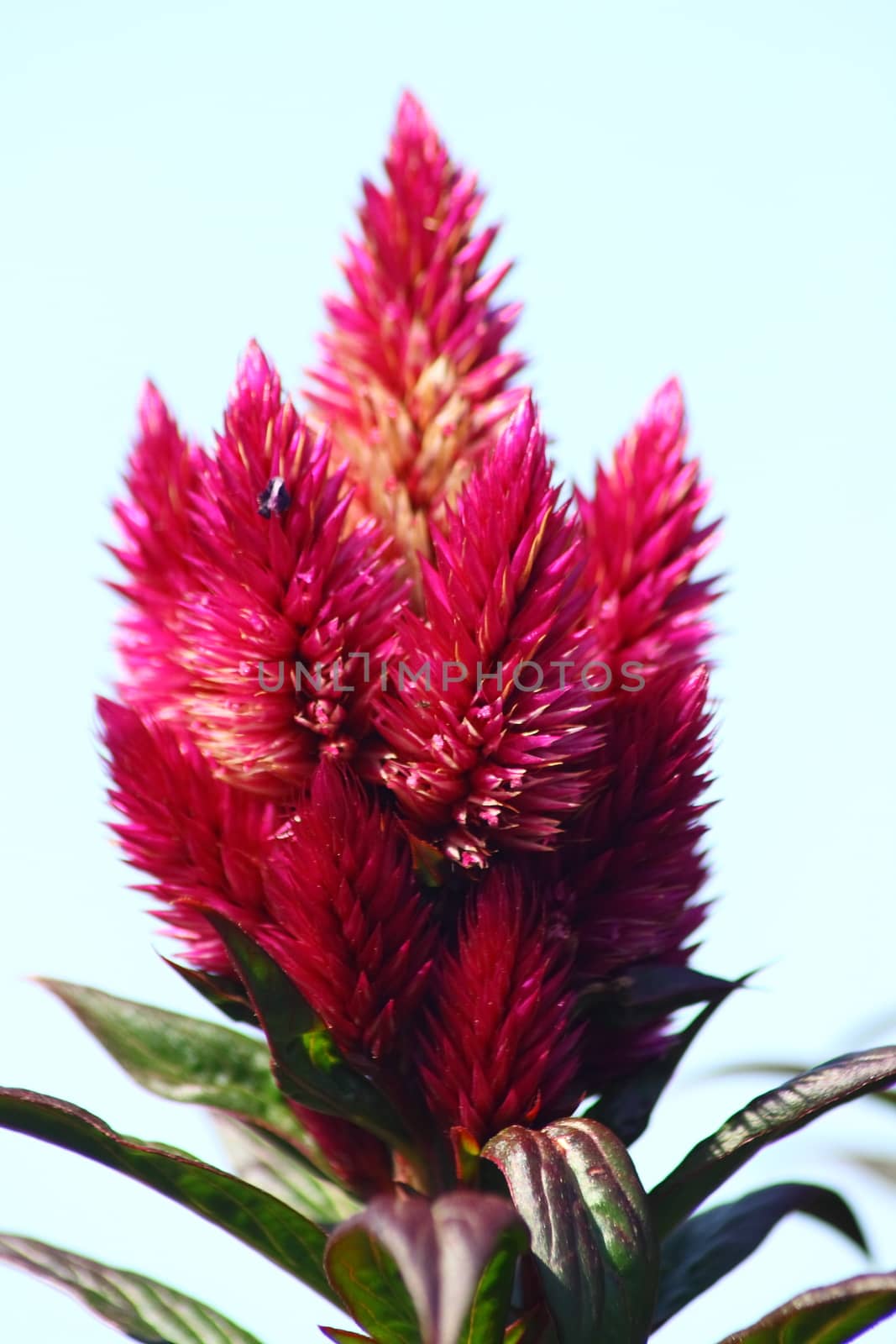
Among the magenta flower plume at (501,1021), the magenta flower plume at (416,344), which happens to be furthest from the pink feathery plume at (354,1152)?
the magenta flower plume at (416,344)

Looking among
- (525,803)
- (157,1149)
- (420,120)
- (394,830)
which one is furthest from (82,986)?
(420,120)

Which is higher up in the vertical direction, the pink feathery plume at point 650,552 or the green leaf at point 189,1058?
the pink feathery plume at point 650,552

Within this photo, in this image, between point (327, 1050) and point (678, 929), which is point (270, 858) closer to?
point (327, 1050)

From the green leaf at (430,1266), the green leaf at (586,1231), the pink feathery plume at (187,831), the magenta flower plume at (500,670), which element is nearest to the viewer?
the green leaf at (430,1266)

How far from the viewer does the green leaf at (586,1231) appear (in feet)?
3.12

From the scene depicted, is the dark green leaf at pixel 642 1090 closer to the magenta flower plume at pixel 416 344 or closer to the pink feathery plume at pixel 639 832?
the pink feathery plume at pixel 639 832

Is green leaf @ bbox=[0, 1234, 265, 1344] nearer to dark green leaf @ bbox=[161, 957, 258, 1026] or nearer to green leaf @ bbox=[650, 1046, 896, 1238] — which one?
dark green leaf @ bbox=[161, 957, 258, 1026]

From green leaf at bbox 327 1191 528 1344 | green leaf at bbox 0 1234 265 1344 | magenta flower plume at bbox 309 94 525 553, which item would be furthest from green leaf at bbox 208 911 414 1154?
magenta flower plume at bbox 309 94 525 553

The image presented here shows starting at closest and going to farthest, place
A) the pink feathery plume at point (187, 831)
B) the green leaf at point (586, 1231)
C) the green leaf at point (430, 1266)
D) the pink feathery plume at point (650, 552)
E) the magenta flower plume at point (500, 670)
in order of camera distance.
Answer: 1. the green leaf at point (430, 1266)
2. the green leaf at point (586, 1231)
3. the magenta flower plume at point (500, 670)
4. the pink feathery plume at point (187, 831)
5. the pink feathery plume at point (650, 552)

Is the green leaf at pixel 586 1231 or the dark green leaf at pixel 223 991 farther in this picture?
the dark green leaf at pixel 223 991

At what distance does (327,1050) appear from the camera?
3.77 feet

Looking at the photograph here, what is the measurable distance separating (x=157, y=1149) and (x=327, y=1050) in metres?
0.16

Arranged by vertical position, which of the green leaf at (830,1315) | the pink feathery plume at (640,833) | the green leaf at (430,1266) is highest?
the pink feathery plume at (640,833)

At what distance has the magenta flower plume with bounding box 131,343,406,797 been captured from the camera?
113cm
